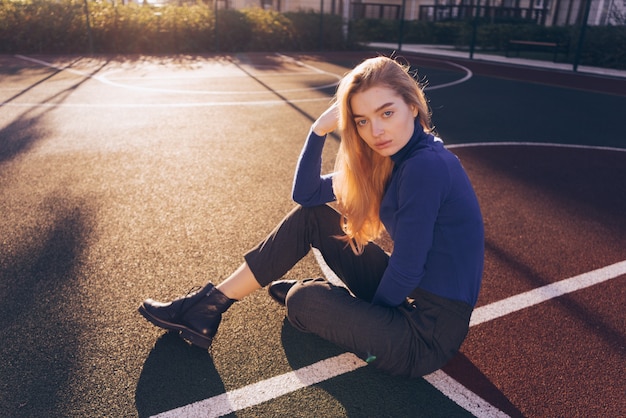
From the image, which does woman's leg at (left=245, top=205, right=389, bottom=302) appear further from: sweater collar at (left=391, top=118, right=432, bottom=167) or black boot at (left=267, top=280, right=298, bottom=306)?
sweater collar at (left=391, top=118, right=432, bottom=167)

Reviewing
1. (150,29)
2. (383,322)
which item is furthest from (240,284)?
(150,29)

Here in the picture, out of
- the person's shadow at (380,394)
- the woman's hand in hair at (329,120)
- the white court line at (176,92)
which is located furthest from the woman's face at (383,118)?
the white court line at (176,92)

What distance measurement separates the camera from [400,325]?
243 cm

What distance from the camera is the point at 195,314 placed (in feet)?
9.29

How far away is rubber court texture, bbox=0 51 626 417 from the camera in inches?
101

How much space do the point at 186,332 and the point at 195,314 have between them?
109 millimetres

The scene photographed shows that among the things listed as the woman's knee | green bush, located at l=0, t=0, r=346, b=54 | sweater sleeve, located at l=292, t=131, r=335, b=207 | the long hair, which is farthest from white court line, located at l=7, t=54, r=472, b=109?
the woman's knee

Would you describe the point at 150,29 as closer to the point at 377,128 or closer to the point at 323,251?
the point at 323,251

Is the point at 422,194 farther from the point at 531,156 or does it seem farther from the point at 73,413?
the point at 531,156

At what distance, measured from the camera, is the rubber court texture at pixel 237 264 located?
8.44 feet

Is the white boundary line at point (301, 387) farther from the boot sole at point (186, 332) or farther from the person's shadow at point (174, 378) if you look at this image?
the boot sole at point (186, 332)

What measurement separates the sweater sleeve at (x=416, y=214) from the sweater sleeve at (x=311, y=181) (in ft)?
2.19

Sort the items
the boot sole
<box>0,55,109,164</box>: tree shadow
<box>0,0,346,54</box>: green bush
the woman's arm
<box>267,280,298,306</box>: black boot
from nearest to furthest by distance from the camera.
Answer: the boot sole < the woman's arm < <box>267,280,298,306</box>: black boot < <box>0,55,109,164</box>: tree shadow < <box>0,0,346,54</box>: green bush

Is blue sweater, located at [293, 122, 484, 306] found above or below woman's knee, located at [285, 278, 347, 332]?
above
